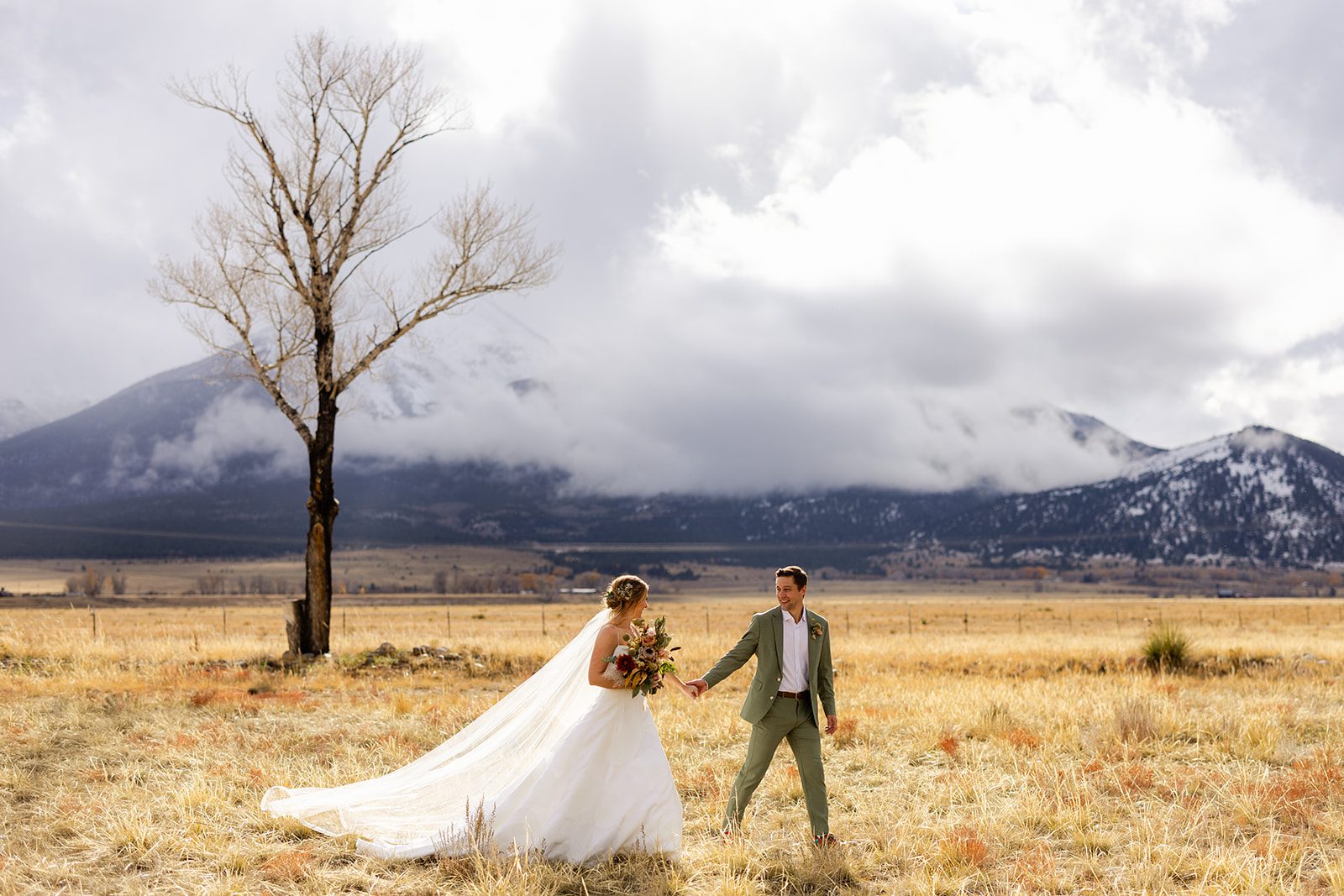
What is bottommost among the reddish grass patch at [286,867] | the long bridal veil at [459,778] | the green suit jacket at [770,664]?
the reddish grass patch at [286,867]

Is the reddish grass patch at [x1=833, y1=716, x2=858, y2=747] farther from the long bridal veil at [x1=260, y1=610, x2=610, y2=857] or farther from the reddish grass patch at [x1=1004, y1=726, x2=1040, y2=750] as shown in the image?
the long bridal veil at [x1=260, y1=610, x2=610, y2=857]

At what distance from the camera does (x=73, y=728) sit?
12336 millimetres

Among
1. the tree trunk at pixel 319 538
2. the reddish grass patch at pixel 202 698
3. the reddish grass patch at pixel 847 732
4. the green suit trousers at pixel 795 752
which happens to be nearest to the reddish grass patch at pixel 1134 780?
the reddish grass patch at pixel 847 732

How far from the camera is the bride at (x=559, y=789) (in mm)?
7250

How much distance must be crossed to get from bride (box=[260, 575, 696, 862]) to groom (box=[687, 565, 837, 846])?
71cm

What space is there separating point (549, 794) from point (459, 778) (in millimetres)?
1216

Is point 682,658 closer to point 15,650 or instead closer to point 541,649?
point 541,649

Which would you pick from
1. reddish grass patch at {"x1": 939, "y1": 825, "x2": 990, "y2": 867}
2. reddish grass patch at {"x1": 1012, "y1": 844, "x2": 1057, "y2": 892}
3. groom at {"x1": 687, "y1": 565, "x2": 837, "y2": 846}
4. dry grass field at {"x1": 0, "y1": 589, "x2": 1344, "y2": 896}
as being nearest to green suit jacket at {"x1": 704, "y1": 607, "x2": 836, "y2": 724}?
groom at {"x1": 687, "y1": 565, "x2": 837, "y2": 846}

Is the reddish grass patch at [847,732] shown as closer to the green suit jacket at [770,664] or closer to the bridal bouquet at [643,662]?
the green suit jacket at [770,664]

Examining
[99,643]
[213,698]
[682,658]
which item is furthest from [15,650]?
[682,658]

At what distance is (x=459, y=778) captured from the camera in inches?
320

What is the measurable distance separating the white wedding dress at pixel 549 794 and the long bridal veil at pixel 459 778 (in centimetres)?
1

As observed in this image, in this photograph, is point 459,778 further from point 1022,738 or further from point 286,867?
point 1022,738

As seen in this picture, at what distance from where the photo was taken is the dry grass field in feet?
23.0
